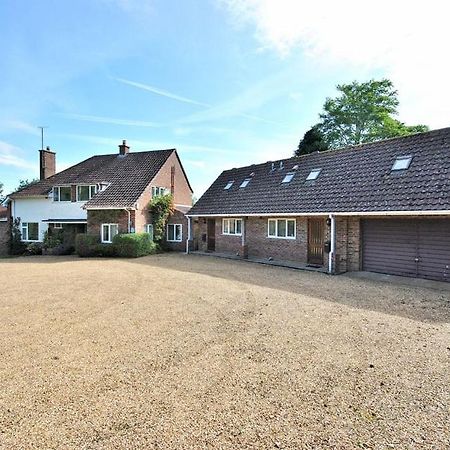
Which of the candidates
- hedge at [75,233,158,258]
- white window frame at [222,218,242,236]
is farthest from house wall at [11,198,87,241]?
white window frame at [222,218,242,236]

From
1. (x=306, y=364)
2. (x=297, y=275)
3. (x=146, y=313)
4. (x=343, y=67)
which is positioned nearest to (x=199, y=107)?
(x=343, y=67)

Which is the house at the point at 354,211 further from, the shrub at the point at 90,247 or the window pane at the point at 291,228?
the shrub at the point at 90,247

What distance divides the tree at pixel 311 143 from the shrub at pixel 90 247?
1701 centimetres

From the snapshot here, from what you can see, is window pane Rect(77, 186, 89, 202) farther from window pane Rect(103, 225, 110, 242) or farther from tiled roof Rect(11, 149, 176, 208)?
window pane Rect(103, 225, 110, 242)

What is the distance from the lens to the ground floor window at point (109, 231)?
2200 centimetres

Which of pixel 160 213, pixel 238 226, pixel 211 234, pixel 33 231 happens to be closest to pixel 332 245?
pixel 238 226

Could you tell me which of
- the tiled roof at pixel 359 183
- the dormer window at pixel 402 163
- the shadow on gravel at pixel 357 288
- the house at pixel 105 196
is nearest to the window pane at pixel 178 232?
the house at pixel 105 196

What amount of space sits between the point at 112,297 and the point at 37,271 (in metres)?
7.55

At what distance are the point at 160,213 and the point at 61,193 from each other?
8270 millimetres

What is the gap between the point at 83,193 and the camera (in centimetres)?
2431

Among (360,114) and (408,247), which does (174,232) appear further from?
(360,114)

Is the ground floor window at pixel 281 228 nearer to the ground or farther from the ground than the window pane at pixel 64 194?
nearer to the ground

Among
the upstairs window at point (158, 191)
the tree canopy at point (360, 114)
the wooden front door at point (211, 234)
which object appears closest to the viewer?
the wooden front door at point (211, 234)

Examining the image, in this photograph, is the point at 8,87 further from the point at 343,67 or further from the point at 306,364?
the point at 306,364
